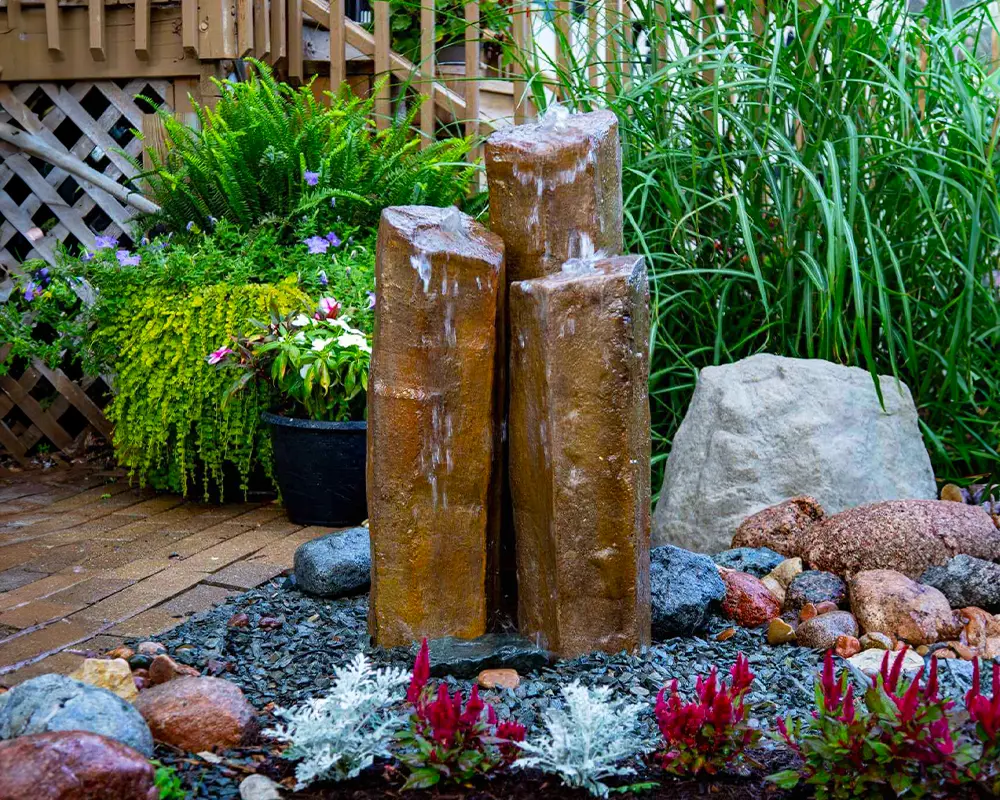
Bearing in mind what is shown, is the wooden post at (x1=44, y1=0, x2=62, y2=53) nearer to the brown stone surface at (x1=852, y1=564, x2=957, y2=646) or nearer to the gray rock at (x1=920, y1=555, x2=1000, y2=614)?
the brown stone surface at (x1=852, y1=564, x2=957, y2=646)

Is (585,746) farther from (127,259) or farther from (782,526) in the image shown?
(127,259)

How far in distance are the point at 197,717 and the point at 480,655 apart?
67 centimetres

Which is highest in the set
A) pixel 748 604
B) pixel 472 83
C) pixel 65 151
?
pixel 472 83

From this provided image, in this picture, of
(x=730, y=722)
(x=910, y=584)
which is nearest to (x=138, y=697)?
(x=730, y=722)

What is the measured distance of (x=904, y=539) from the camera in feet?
9.89

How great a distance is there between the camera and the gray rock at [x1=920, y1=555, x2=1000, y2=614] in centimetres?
285

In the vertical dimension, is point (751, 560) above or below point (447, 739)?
below

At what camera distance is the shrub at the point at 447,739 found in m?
1.80

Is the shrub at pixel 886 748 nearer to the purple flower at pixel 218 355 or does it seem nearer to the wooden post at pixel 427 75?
the purple flower at pixel 218 355

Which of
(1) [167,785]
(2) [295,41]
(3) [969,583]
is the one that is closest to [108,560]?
(1) [167,785]

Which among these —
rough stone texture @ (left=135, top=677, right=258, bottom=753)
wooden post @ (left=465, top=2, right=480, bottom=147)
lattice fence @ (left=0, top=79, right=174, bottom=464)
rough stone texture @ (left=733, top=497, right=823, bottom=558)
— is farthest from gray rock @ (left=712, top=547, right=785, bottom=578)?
lattice fence @ (left=0, top=79, right=174, bottom=464)

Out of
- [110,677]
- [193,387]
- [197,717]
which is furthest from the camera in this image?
[193,387]

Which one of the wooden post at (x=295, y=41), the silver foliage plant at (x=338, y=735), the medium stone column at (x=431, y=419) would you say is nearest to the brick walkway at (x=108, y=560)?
the medium stone column at (x=431, y=419)

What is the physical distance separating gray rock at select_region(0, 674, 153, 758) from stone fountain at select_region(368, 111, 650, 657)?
2.39ft
